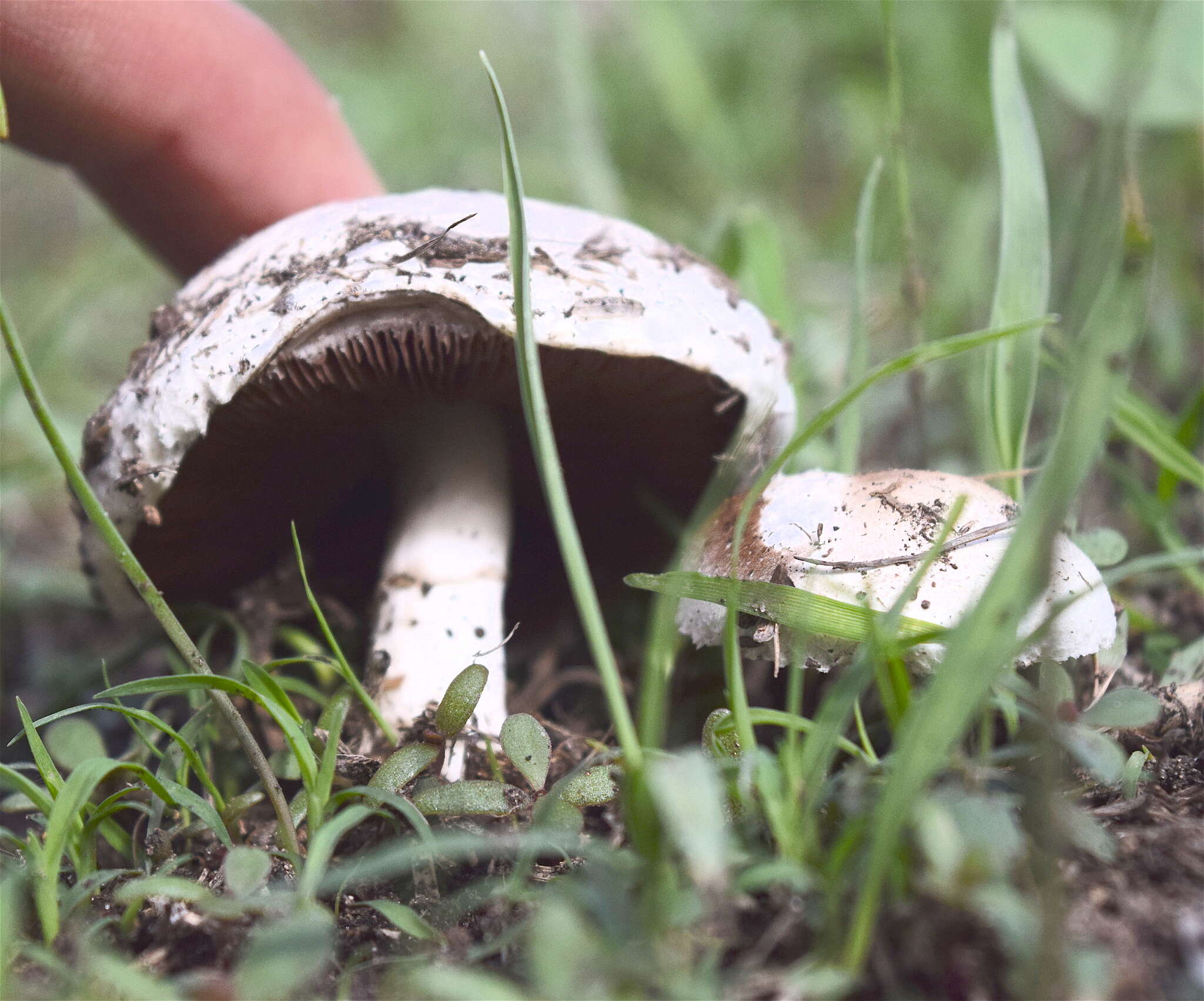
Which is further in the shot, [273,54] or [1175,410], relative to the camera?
[1175,410]

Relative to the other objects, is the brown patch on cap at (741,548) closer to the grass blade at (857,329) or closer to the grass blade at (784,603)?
the grass blade at (784,603)

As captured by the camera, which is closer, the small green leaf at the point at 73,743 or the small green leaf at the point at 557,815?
the small green leaf at the point at 557,815

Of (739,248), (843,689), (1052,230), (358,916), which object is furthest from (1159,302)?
(358,916)

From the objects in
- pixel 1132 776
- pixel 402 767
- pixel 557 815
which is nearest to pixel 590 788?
pixel 557 815

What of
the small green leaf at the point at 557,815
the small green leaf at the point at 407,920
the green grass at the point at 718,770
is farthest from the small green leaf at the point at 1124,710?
the small green leaf at the point at 407,920

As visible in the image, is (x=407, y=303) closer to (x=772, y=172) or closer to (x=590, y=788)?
(x=590, y=788)

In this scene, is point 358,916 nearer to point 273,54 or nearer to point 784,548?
point 784,548

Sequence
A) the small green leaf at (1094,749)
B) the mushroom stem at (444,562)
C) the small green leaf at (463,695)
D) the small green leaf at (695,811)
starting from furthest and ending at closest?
the mushroom stem at (444,562) < the small green leaf at (463,695) < the small green leaf at (1094,749) < the small green leaf at (695,811)
